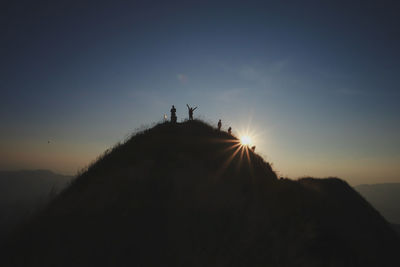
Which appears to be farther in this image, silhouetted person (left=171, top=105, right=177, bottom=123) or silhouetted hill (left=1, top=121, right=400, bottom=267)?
silhouetted person (left=171, top=105, right=177, bottom=123)

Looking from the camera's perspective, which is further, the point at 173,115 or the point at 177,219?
the point at 173,115

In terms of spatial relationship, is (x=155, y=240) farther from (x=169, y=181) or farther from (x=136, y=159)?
(x=136, y=159)

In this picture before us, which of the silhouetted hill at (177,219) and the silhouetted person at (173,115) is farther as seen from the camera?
the silhouetted person at (173,115)

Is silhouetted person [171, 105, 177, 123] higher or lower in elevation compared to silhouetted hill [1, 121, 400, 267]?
higher

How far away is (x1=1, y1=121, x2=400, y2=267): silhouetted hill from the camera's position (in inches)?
384

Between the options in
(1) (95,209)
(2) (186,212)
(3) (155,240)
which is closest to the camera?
(3) (155,240)

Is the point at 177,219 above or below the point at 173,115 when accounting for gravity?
below

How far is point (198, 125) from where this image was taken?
20844mm

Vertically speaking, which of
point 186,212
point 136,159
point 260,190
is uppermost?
point 136,159

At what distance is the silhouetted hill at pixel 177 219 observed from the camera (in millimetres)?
9758

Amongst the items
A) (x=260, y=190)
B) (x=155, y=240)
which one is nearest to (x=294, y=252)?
(x=260, y=190)

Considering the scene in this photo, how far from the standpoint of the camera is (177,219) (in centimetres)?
1170

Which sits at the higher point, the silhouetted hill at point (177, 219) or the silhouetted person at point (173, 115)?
the silhouetted person at point (173, 115)

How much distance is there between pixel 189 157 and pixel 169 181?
302 cm
